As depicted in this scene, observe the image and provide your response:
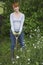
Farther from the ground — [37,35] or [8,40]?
[37,35]

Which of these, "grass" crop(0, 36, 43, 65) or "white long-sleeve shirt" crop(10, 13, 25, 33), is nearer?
"grass" crop(0, 36, 43, 65)

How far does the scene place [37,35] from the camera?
32.8ft

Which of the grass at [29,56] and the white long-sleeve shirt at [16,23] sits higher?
the white long-sleeve shirt at [16,23]

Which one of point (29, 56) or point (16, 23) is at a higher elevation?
point (16, 23)

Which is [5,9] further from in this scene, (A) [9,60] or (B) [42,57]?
(B) [42,57]

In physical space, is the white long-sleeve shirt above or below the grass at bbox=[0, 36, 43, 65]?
above

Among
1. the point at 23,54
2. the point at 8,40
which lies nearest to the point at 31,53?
the point at 23,54

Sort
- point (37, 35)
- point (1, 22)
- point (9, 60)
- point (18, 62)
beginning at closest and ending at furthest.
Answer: point (18, 62)
point (9, 60)
point (37, 35)
point (1, 22)

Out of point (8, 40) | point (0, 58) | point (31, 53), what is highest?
point (31, 53)

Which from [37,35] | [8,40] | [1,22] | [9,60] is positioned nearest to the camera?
[9,60]

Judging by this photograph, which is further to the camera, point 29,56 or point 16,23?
point 16,23

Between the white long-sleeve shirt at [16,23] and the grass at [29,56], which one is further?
the white long-sleeve shirt at [16,23]

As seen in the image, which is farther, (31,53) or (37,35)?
(37,35)

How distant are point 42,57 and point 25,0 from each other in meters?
5.15
